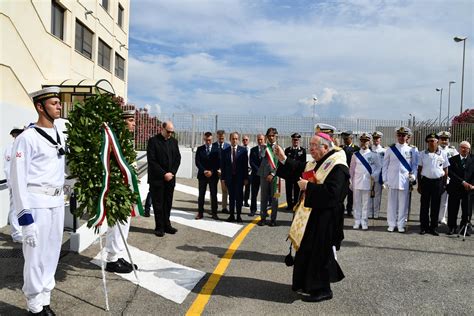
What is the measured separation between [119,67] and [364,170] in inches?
977

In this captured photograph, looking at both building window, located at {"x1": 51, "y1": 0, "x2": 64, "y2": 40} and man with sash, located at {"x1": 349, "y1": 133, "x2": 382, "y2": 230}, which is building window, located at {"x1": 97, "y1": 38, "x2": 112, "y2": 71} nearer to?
building window, located at {"x1": 51, "y1": 0, "x2": 64, "y2": 40}

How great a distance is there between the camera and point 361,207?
384 inches

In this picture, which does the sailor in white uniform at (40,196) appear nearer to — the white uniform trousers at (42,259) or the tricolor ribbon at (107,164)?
the white uniform trousers at (42,259)

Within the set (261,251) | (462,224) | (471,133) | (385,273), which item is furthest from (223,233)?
(471,133)

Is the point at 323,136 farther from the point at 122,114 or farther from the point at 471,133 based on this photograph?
the point at 471,133

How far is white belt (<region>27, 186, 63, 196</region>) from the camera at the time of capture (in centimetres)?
443

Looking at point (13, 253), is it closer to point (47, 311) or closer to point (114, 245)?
point (114, 245)

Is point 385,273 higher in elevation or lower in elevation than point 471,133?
lower

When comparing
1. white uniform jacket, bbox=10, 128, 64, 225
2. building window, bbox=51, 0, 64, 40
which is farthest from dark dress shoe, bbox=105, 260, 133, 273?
building window, bbox=51, 0, 64, 40

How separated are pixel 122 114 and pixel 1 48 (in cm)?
618

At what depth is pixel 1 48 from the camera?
33.7 ft

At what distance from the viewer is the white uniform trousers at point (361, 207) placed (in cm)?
963

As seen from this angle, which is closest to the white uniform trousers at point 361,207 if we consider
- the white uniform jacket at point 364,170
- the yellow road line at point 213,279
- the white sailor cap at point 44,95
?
the white uniform jacket at point 364,170

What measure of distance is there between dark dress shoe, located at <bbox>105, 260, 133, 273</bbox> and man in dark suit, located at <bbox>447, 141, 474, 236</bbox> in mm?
7038
